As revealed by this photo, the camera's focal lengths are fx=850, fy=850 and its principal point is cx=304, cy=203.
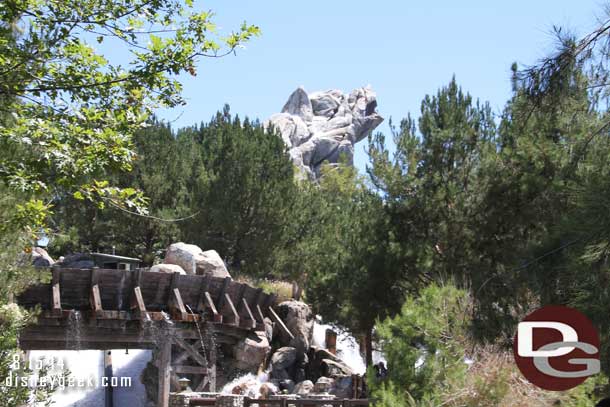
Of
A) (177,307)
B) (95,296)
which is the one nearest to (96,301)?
(95,296)

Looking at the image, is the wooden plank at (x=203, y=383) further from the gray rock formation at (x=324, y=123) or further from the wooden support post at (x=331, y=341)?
the gray rock formation at (x=324, y=123)

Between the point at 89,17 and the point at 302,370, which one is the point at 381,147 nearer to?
the point at 302,370

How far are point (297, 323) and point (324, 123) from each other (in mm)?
60921

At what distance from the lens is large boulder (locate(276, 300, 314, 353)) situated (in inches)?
1013

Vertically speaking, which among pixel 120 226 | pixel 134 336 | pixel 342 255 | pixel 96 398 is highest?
pixel 120 226

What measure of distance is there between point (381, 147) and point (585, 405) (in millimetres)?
13188

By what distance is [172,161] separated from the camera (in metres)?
31.1

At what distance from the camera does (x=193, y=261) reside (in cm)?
2441

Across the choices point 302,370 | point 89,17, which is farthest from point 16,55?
point 302,370

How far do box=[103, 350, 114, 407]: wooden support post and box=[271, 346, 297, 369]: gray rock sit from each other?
4801 mm

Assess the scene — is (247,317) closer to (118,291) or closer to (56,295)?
(118,291)

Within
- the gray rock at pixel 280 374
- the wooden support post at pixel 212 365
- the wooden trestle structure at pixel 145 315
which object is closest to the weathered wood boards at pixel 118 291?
the wooden trestle structure at pixel 145 315

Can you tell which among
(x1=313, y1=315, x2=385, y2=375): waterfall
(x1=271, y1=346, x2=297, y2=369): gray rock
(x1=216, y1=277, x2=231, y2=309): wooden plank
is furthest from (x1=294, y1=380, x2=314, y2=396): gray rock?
(x1=313, y1=315, x2=385, y2=375): waterfall

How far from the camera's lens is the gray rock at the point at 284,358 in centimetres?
2464
